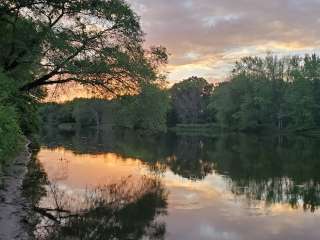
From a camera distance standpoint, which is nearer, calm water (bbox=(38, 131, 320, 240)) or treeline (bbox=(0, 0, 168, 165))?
calm water (bbox=(38, 131, 320, 240))

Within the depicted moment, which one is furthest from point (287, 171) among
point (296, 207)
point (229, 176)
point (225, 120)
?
point (225, 120)

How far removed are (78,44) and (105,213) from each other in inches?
323

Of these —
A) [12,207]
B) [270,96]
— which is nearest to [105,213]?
[12,207]

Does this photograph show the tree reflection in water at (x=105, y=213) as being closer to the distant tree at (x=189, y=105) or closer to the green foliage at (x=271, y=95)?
the green foliage at (x=271, y=95)

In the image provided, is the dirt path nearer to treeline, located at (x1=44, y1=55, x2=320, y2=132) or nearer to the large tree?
the large tree

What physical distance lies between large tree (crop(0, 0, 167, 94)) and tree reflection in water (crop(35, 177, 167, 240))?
5.10 m

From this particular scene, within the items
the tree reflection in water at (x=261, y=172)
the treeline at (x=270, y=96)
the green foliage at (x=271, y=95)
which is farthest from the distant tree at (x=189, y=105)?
the tree reflection in water at (x=261, y=172)

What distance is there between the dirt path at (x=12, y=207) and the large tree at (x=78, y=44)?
15.4 ft

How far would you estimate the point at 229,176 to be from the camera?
27.0 meters

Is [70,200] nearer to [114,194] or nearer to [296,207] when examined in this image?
[114,194]

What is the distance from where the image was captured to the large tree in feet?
67.6

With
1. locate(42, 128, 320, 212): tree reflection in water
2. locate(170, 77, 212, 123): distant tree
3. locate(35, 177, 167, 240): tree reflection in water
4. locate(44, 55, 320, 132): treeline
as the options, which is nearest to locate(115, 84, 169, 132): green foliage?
locate(35, 177, 167, 240): tree reflection in water

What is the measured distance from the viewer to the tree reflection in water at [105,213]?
1408cm

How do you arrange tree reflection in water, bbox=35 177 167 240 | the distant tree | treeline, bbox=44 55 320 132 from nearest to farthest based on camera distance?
tree reflection in water, bbox=35 177 167 240
treeline, bbox=44 55 320 132
the distant tree
